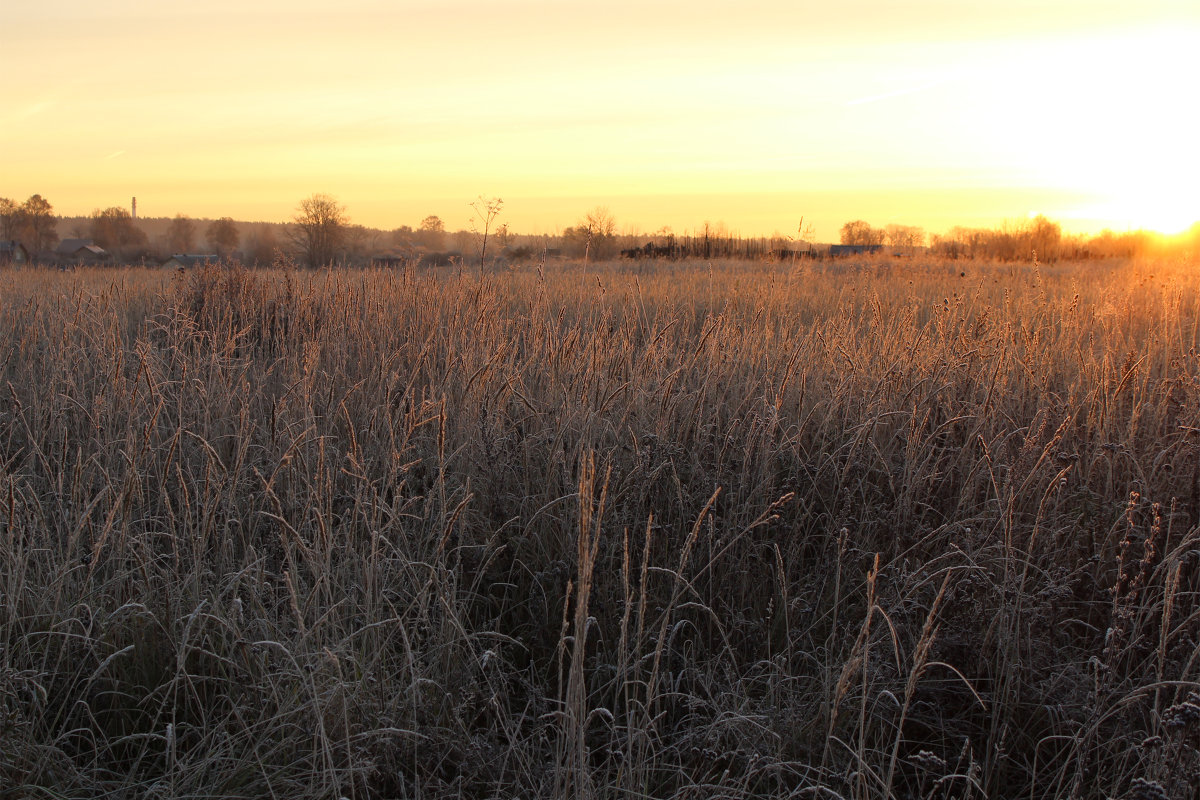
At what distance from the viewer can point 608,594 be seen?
224 cm

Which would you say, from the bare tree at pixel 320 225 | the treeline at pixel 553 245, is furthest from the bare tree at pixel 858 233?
the bare tree at pixel 320 225

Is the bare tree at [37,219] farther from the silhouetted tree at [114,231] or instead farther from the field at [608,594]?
the field at [608,594]

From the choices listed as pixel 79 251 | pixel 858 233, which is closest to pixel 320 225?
pixel 79 251

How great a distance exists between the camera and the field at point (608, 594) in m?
1.64

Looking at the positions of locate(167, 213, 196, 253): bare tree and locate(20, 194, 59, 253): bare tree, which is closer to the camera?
locate(20, 194, 59, 253): bare tree

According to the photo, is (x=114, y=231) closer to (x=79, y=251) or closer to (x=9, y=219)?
(x=9, y=219)

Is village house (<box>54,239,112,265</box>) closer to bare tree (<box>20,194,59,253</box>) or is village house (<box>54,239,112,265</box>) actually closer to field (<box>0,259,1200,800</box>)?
bare tree (<box>20,194,59,253</box>)

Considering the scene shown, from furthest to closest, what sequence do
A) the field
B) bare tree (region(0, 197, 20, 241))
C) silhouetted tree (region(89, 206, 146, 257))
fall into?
silhouetted tree (region(89, 206, 146, 257))
bare tree (region(0, 197, 20, 241))
the field

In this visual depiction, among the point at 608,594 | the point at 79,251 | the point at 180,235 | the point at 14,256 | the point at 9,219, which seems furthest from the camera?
the point at 180,235

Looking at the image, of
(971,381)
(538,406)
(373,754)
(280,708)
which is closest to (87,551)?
(280,708)

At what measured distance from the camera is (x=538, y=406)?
330 centimetres

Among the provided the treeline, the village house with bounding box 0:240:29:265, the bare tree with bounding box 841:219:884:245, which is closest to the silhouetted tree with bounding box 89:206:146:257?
the treeline

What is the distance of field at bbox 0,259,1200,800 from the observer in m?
1.64

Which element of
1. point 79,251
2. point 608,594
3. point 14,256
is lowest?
point 608,594
